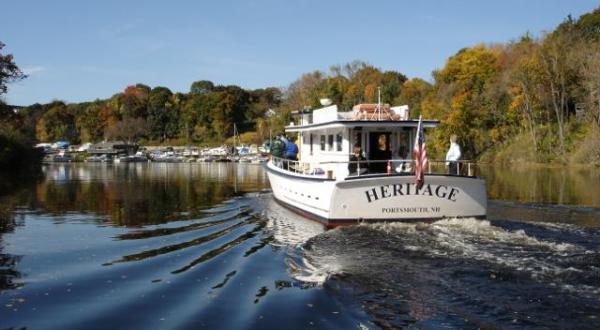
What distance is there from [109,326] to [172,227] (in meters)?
10.4

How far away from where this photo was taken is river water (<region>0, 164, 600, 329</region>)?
887 centimetres

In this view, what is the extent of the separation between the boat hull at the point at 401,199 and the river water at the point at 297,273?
0.54 meters

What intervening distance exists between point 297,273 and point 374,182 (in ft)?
18.8

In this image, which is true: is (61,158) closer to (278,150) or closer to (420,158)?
(278,150)

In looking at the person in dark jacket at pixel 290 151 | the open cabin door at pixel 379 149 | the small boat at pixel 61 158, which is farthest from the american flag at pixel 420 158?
the small boat at pixel 61 158

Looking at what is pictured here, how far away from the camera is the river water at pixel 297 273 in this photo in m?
8.87

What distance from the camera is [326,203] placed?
1791 cm

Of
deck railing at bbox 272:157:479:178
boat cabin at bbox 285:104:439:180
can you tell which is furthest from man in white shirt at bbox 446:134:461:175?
boat cabin at bbox 285:104:439:180

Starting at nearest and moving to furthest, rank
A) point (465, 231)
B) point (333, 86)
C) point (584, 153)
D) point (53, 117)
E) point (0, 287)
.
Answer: point (0, 287), point (465, 231), point (584, 153), point (333, 86), point (53, 117)

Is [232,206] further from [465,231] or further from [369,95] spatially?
[369,95]

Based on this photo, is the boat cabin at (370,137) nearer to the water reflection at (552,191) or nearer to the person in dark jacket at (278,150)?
the person in dark jacket at (278,150)

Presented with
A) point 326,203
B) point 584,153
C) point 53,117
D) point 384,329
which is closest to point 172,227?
point 326,203

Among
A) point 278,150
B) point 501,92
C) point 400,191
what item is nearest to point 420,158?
point 400,191

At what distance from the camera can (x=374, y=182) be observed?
55.5 feet
